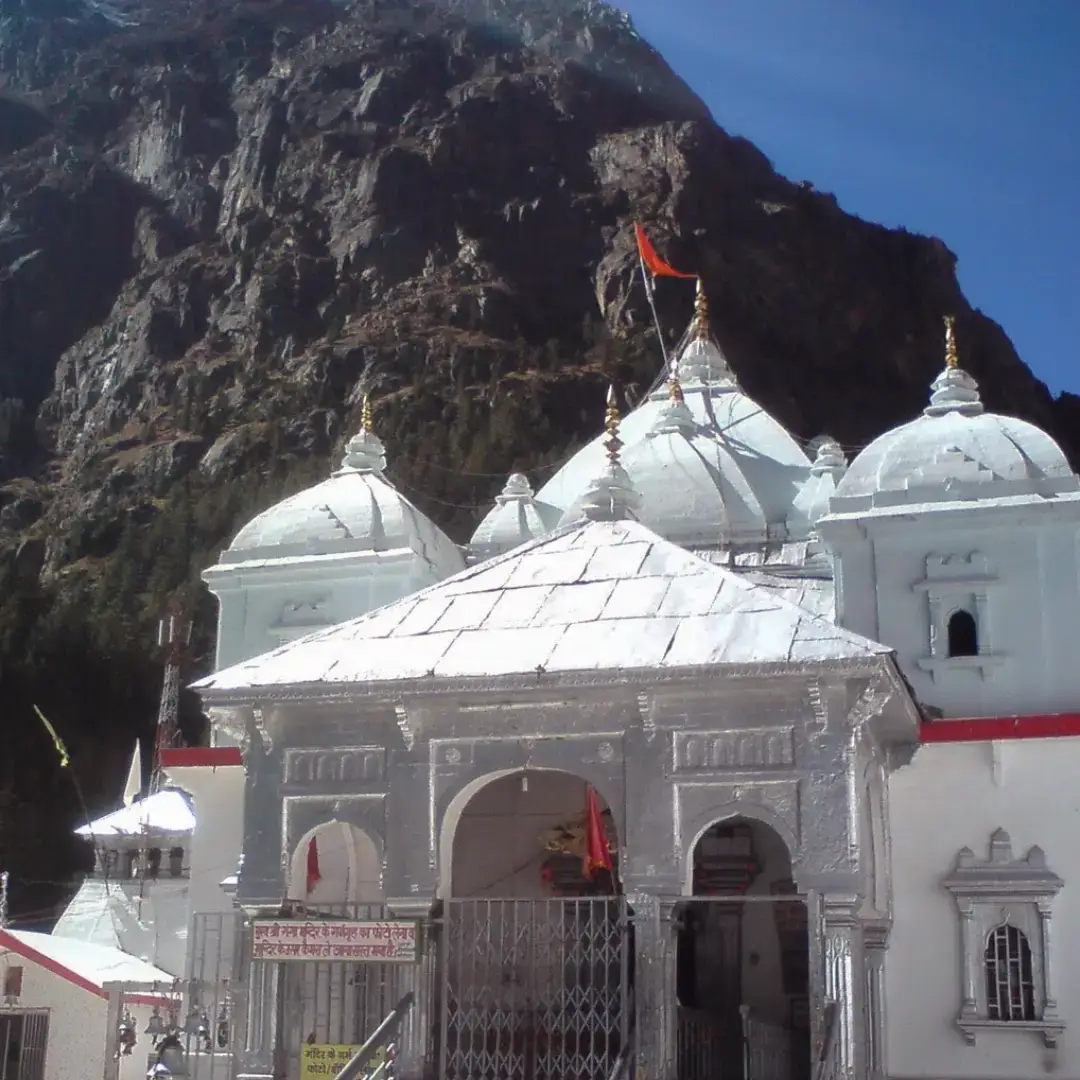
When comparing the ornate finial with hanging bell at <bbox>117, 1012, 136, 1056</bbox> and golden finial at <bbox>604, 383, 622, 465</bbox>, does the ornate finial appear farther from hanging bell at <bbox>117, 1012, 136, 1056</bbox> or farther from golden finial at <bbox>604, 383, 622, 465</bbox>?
hanging bell at <bbox>117, 1012, 136, 1056</bbox>

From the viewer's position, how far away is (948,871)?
1578cm

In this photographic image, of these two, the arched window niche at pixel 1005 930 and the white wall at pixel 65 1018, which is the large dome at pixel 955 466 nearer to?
the arched window niche at pixel 1005 930

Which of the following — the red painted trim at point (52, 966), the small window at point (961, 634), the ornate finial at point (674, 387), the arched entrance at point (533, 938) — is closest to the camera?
the arched entrance at point (533, 938)

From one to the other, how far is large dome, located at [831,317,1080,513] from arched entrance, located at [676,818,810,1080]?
183 inches

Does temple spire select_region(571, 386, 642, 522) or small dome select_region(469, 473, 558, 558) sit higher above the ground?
small dome select_region(469, 473, 558, 558)

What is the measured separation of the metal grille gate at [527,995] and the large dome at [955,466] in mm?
6557

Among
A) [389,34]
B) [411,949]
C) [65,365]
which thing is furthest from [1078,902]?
[389,34]

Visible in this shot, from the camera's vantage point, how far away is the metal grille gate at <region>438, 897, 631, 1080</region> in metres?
12.6

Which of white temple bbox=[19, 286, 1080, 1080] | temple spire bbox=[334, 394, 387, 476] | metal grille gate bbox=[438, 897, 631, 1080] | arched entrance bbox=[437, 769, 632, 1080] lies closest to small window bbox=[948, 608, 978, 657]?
white temple bbox=[19, 286, 1080, 1080]

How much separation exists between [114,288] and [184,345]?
489 inches

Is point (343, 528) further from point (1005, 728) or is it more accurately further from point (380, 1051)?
point (380, 1051)

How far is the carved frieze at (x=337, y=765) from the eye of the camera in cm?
1342

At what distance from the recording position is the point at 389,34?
396 feet

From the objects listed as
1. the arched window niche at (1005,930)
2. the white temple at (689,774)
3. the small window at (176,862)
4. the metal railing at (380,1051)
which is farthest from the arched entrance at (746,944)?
the small window at (176,862)
